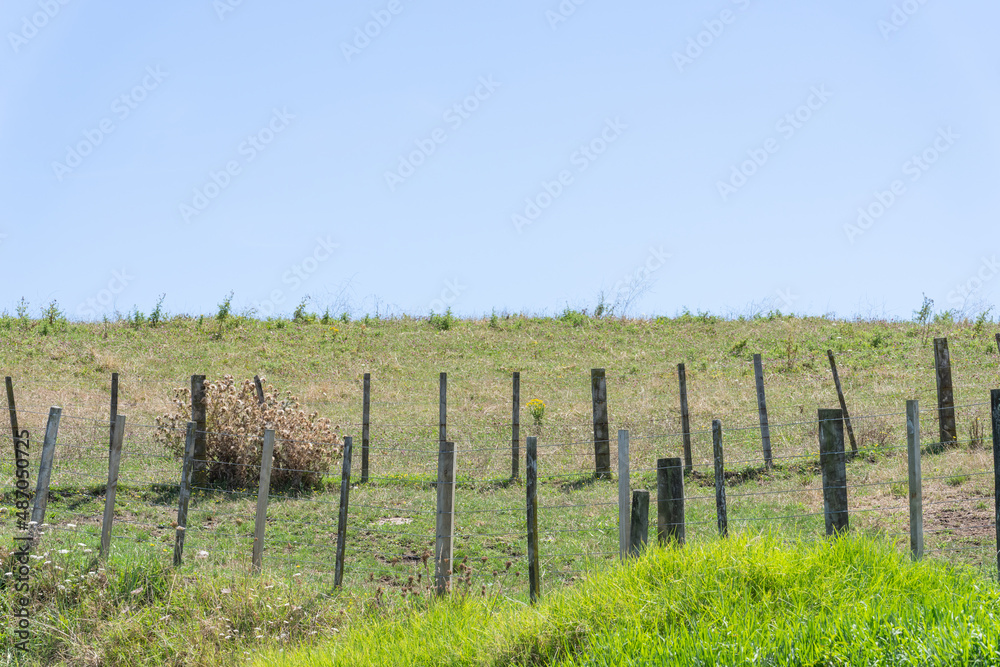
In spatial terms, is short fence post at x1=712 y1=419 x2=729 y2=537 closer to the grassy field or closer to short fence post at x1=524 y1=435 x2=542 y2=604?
the grassy field

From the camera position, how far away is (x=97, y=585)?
24.9 ft

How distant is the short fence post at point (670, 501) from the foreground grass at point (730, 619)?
65 centimetres

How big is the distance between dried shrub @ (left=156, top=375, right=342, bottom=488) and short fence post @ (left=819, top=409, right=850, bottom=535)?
890 cm

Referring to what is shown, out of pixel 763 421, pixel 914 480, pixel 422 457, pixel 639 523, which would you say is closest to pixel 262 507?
pixel 639 523

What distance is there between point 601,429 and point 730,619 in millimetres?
10377

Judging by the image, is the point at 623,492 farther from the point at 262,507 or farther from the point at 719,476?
the point at 262,507

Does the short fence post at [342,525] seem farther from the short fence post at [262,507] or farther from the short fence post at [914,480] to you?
the short fence post at [914,480]

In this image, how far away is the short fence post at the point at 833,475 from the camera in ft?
22.0

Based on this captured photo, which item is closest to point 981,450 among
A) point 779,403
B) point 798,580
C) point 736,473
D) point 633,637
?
point 736,473

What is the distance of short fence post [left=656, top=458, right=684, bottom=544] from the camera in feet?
21.8

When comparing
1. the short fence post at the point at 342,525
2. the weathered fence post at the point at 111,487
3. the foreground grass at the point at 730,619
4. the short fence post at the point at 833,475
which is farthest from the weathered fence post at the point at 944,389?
the weathered fence post at the point at 111,487

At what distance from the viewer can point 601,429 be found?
15141 mm

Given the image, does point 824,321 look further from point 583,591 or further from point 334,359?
point 583,591

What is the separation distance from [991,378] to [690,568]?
17.1 m
